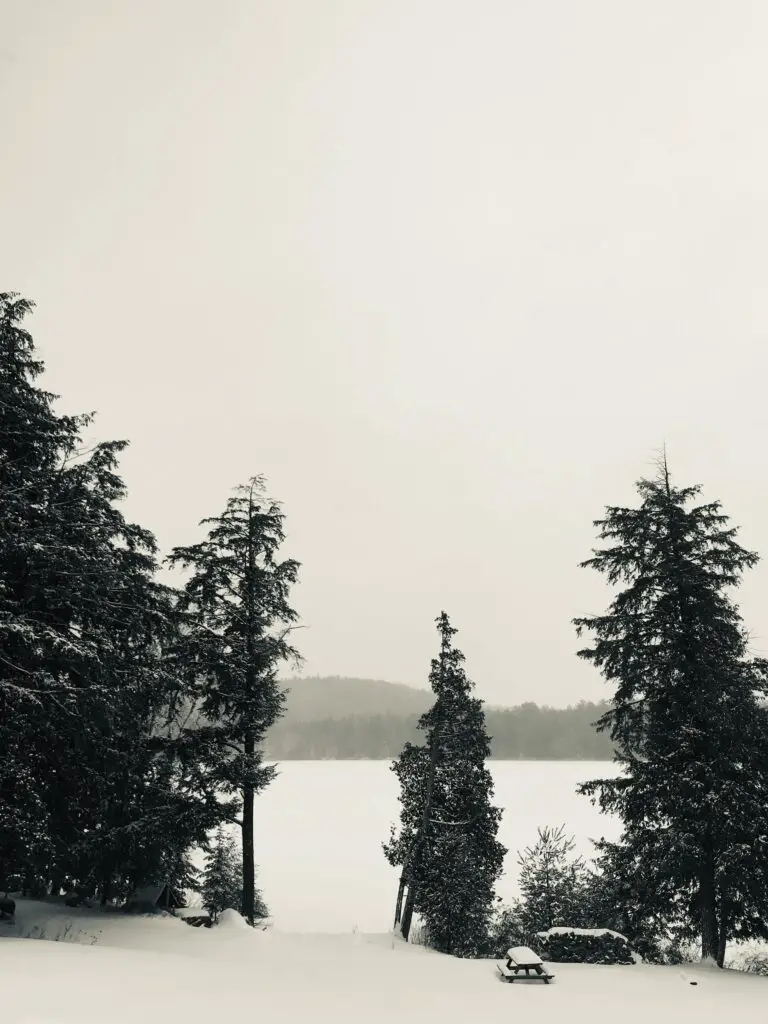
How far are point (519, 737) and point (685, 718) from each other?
16491 centimetres

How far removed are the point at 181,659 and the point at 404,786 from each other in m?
11.6

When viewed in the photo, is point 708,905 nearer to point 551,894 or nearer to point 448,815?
point 448,815

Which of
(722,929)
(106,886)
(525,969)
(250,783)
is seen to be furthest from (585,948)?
(106,886)

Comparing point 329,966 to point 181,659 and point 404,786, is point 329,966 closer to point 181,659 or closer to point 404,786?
point 181,659

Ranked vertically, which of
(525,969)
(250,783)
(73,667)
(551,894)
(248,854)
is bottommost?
(551,894)

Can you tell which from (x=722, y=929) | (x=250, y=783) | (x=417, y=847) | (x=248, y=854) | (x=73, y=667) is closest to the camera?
(x=73, y=667)

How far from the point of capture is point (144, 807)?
16.4 metres

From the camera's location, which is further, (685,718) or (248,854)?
(248,854)

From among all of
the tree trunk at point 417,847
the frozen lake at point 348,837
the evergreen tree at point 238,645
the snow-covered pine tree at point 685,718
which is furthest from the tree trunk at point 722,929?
the evergreen tree at point 238,645

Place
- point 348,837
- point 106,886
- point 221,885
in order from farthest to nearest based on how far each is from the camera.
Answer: point 348,837, point 221,885, point 106,886

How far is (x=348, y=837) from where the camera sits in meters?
62.2

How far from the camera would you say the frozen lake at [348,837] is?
126 feet

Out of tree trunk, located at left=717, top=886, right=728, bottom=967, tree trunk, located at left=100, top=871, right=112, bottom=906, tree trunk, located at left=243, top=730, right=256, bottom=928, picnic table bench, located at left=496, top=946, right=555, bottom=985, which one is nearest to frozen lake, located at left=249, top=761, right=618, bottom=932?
tree trunk, located at left=243, top=730, right=256, bottom=928

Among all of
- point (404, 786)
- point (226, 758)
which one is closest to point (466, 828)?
point (404, 786)
